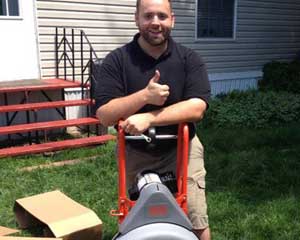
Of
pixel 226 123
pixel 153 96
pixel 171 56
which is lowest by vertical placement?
pixel 226 123

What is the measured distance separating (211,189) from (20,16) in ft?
12.1

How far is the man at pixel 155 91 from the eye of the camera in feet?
6.53

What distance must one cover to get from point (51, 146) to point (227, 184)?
7.20 feet

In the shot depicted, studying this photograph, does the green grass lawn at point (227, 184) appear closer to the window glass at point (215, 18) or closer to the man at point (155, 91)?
the man at point (155, 91)

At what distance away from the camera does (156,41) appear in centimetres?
208

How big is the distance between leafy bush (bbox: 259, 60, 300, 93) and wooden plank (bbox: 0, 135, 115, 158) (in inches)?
194

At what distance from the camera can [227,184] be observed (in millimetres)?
4355

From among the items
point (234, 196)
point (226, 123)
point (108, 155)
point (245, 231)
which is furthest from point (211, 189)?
point (226, 123)

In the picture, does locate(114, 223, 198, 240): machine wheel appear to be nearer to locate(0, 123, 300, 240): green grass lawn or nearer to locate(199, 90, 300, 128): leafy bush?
locate(0, 123, 300, 240): green grass lawn

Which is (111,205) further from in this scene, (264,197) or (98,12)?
(98,12)

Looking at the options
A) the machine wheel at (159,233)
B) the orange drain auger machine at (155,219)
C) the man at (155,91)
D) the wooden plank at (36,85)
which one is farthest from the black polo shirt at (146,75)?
the wooden plank at (36,85)

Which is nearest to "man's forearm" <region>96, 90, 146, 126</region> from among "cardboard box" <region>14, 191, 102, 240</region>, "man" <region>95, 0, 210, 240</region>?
"man" <region>95, 0, 210, 240</region>

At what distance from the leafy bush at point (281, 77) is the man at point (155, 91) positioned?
7.47 m

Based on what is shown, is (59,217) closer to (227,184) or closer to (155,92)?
(155,92)
